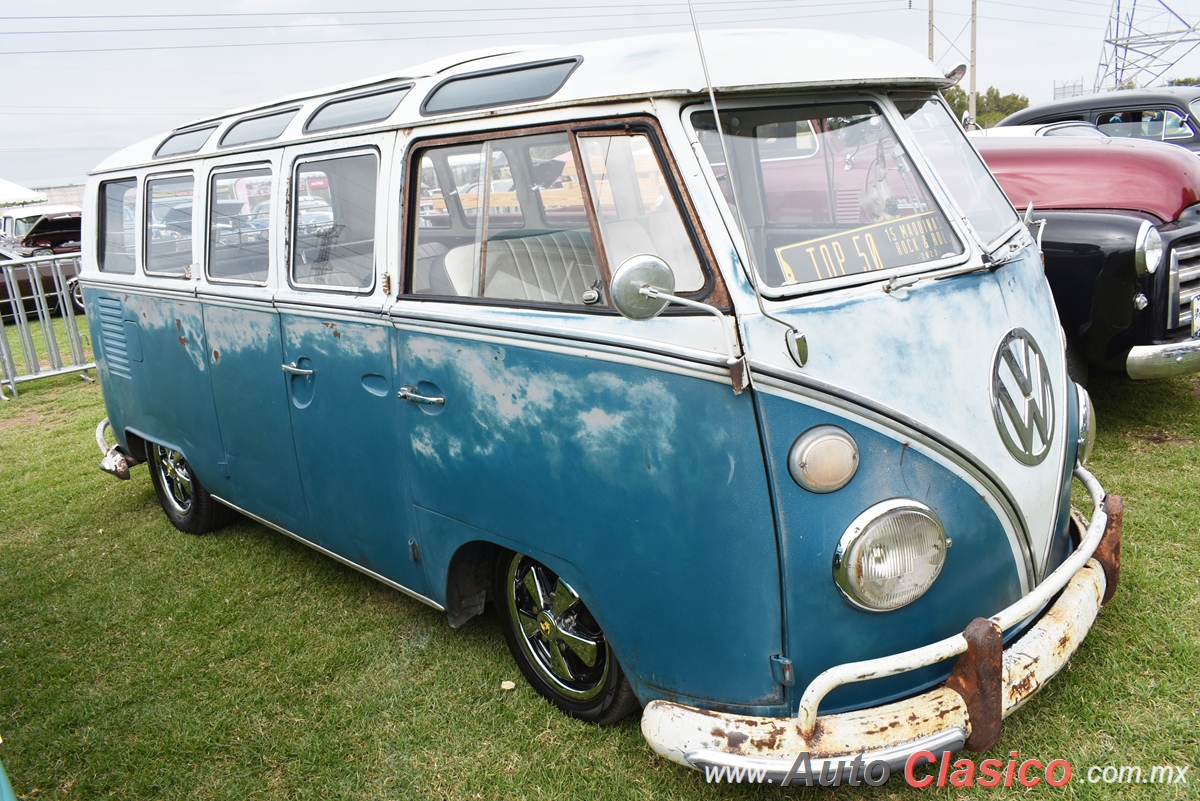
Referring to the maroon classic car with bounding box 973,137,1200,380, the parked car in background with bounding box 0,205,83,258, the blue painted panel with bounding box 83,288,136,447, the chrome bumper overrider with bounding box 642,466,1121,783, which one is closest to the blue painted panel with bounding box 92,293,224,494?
the blue painted panel with bounding box 83,288,136,447

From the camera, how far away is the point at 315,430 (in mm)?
3672

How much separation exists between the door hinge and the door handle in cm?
135

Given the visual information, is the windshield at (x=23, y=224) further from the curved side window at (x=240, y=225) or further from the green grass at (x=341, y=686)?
the curved side window at (x=240, y=225)

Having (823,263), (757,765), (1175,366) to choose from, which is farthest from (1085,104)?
(757,765)

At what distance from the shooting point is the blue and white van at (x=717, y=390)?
2.31 meters

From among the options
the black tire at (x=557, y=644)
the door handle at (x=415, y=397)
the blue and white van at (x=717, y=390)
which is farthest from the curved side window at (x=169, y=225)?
the black tire at (x=557, y=644)

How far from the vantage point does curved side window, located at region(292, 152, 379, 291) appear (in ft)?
10.9

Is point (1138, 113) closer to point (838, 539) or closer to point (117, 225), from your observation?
point (838, 539)

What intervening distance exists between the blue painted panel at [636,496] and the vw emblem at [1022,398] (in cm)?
80

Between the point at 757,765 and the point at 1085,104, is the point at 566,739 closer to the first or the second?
the point at 757,765

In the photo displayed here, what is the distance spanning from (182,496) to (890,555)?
4.37 m

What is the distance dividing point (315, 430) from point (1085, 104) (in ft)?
31.0

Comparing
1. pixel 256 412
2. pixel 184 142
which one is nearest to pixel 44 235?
pixel 184 142

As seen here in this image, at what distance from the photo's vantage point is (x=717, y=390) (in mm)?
2283
